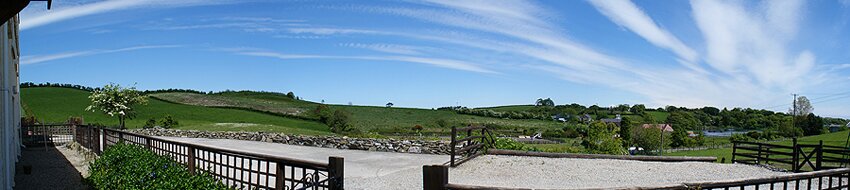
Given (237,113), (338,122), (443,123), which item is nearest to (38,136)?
(338,122)

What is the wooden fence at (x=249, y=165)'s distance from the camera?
461cm

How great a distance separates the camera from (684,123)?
78.2m

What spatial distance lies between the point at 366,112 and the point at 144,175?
200ft

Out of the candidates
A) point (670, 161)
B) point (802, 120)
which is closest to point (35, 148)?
point (670, 161)

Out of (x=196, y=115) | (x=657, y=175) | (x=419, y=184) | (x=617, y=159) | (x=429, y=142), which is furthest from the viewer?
(x=196, y=115)

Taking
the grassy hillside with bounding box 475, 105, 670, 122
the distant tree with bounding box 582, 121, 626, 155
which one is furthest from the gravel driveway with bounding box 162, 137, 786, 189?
the grassy hillside with bounding box 475, 105, 670, 122

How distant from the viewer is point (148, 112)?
49.8m

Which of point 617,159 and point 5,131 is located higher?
point 5,131

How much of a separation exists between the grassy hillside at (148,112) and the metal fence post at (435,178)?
132 feet

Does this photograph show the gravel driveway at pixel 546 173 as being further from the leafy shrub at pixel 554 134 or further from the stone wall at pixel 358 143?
the leafy shrub at pixel 554 134

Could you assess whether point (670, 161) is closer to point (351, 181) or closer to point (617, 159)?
point (617, 159)

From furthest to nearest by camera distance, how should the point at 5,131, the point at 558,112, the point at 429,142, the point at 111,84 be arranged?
the point at 558,112 → the point at 111,84 → the point at 429,142 → the point at 5,131

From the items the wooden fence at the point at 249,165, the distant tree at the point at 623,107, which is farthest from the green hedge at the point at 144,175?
the distant tree at the point at 623,107

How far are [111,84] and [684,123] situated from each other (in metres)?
72.1
